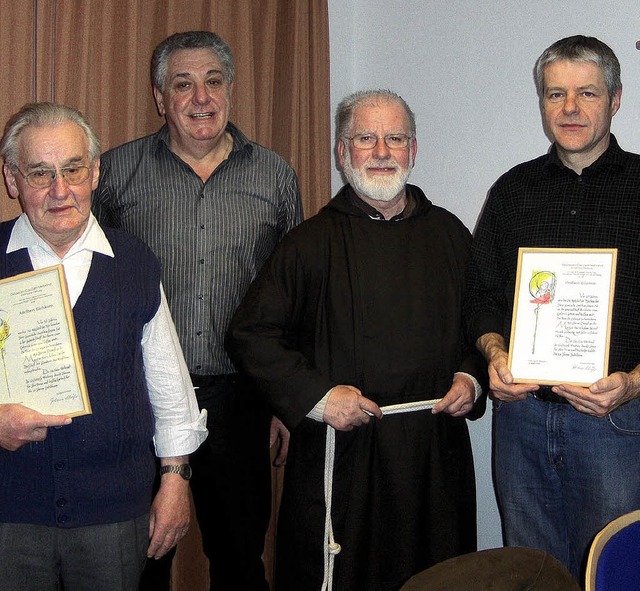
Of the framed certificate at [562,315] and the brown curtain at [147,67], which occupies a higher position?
the brown curtain at [147,67]

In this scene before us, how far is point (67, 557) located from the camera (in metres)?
1.83

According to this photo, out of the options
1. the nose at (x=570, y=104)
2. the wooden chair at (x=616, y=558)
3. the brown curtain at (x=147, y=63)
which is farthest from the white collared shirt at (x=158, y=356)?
the nose at (x=570, y=104)

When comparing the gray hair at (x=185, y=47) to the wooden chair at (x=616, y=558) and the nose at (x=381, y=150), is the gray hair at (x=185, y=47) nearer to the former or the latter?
the nose at (x=381, y=150)

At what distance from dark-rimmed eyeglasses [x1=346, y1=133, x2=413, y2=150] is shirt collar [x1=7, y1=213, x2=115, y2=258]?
3.16 ft

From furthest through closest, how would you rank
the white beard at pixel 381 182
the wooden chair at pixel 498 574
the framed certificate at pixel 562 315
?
1. the white beard at pixel 381 182
2. the framed certificate at pixel 562 315
3. the wooden chair at pixel 498 574

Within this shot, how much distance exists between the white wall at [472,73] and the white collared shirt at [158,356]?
1.71 m

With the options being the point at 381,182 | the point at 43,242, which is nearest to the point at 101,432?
the point at 43,242

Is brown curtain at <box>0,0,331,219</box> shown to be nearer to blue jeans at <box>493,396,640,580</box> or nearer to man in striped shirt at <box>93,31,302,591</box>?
man in striped shirt at <box>93,31,302,591</box>

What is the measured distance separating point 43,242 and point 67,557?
0.77 metres

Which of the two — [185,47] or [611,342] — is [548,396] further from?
[185,47]

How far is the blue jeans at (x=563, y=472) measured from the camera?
6.93 feet

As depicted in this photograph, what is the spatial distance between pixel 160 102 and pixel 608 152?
1.52 meters

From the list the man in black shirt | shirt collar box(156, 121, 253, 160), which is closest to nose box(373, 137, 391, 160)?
the man in black shirt

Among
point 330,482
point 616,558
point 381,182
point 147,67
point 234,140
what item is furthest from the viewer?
point 147,67
